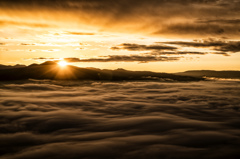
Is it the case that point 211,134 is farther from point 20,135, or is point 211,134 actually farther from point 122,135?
point 20,135

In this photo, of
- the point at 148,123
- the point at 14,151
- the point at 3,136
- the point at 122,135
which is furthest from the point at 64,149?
the point at 148,123

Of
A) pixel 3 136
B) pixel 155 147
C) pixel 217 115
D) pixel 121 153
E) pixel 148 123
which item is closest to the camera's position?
pixel 121 153

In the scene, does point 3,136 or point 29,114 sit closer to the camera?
point 3,136

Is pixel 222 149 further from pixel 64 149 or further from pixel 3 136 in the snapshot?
pixel 3 136

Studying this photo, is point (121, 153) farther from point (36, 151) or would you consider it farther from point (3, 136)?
point (3, 136)

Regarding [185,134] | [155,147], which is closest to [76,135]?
[155,147]

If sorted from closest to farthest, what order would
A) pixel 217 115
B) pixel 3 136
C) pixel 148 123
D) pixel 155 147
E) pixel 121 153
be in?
pixel 121 153, pixel 155 147, pixel 3 136, pixel 148 123, pixel 217 115

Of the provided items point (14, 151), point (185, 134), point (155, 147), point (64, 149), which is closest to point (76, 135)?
point (64, 149)

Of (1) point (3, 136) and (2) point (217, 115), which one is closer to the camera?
(1) point (3, 136)
